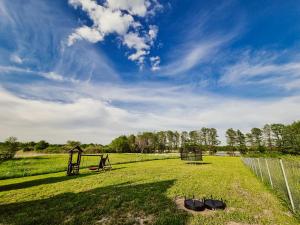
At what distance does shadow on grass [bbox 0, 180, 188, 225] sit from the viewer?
Answer: 5273 mm

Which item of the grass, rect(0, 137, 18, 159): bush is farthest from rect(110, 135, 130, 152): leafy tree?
rect(0, 137, 18, 159): bush

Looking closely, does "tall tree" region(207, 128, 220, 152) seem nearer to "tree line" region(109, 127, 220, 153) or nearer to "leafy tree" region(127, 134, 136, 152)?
"tree line" region(109, 127, 220, 153)

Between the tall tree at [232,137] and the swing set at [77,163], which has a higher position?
the tall tree at [232,137]

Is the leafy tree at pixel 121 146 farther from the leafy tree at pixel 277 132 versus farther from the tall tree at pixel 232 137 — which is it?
the leafy tree at pixel 277 132

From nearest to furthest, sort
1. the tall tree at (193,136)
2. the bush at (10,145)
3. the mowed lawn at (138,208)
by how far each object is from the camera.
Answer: the mowed lawn at (138,208)
the bush at (10,145)
the tall tree at (193,136)

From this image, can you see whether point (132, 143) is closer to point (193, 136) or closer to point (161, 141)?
point (161, 141)

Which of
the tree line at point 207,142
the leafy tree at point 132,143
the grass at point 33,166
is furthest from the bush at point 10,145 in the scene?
the leafy tree at point 132,143

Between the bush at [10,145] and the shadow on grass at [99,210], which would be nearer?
the shadow on grass at [99,210]

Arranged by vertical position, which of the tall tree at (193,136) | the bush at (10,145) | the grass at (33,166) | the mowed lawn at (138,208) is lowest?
the mowed lawn at (138,208)

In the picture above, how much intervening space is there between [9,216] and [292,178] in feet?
33.5

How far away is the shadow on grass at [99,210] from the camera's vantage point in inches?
208

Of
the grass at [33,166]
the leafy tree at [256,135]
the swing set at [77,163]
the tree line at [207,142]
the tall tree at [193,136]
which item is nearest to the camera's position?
→ the swing set at [77,163]

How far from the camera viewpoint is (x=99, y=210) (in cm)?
610

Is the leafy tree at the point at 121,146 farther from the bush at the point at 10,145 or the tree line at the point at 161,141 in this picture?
the bush at the point at 10,145
